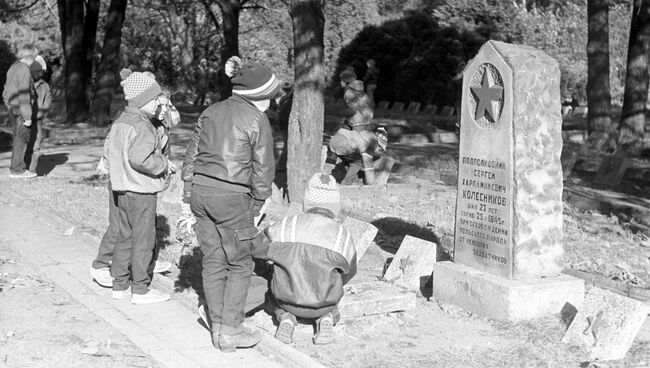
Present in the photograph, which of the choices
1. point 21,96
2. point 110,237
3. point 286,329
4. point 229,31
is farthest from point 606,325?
point 229,31

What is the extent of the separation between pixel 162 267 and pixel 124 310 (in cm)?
111

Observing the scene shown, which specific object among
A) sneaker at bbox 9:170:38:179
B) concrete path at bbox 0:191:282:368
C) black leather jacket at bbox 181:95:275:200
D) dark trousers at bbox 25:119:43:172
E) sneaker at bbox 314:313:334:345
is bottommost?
concrete path at bbox 0:191:282:368

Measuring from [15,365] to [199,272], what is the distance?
2632 mm

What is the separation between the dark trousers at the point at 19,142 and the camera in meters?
14.1

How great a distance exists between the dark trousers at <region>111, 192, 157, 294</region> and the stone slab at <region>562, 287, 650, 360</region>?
3235 millimetres

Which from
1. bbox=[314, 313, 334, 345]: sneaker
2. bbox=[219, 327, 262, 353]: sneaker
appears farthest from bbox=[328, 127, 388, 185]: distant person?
bbox=[219, 327, 262, 353]: sneaker

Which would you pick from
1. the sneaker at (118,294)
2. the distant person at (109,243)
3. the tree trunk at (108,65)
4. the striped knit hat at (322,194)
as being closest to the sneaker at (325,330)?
the striped knit hat at (322,194)

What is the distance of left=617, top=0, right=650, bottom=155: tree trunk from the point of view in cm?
1794

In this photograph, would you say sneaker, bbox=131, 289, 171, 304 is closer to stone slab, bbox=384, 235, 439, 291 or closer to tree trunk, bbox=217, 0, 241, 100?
stone slab, bbox=384, 235, 439, 291

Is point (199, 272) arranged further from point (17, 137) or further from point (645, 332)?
point (17, 137)

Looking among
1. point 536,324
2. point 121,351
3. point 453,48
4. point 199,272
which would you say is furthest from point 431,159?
point 453,48

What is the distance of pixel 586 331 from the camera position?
6531mm

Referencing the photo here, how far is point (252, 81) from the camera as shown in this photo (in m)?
6.43

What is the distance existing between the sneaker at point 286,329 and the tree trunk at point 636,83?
42.0ft
